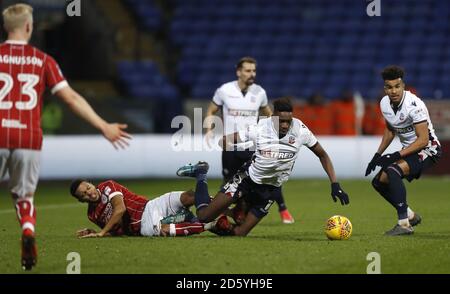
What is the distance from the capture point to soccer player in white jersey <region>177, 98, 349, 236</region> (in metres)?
11.4

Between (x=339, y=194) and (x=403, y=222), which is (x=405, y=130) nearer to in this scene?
(x=403, y=222)

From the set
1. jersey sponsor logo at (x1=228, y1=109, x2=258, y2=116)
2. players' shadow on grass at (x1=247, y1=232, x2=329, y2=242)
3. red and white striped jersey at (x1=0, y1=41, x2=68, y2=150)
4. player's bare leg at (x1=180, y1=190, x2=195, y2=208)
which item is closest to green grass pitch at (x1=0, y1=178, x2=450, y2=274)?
players' shadow on grass at (x1=247, y1=232, x2=329, y2=242)

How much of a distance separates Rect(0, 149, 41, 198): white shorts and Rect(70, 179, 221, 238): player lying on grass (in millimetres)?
2448

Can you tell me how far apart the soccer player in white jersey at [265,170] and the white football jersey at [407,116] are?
38.4 inches

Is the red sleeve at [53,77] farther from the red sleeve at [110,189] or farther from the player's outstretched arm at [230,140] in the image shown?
the player's outstretched arm at [230,140]

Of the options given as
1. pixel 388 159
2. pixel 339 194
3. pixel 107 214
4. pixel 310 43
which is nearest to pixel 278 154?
pixel 339 194

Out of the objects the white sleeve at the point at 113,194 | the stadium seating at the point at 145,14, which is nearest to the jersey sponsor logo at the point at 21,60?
the white sleeve at the point at 113,194

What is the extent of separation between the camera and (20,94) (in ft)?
28.6

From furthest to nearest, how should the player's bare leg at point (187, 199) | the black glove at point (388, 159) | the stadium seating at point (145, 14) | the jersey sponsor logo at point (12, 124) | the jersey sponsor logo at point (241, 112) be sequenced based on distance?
1. the stadium seating at point (145, 14)
2. the jersey sponsor logo at point (241, 112)
3. the player's bare leg at point (187, 199)
4. the black glove at point (388, 159)
5. the jersey sponsor logo at point (12, 124)

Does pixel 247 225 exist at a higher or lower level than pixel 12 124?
lower

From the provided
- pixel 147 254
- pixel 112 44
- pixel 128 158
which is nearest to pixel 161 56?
pixel 112 44

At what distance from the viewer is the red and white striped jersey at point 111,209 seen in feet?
37.8

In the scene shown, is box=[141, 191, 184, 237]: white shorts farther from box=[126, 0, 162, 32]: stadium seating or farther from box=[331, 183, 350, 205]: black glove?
box=[126, 0, 162, 32]: stadium seating

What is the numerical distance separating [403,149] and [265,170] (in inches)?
64.1
